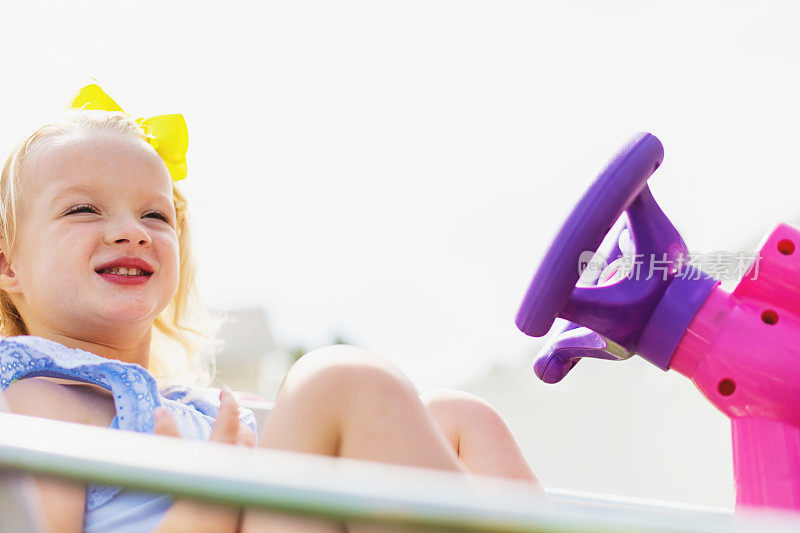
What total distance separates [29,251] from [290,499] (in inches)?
28.1

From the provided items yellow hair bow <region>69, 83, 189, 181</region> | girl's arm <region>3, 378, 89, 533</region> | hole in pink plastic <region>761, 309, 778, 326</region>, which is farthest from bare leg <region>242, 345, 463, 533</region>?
yellow hair bow <region>69, 83, 189, 181</region>

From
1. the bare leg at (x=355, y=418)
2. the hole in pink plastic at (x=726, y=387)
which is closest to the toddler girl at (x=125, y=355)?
the bare leg at (x=355, y=418)

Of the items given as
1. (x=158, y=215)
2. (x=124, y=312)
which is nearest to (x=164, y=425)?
(x=124, y=312)

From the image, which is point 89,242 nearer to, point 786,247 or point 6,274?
point 6,274

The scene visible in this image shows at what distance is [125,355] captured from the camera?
0.91 metres

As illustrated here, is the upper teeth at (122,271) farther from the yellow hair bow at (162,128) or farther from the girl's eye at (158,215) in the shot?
the yellow hair bow at (162,128)

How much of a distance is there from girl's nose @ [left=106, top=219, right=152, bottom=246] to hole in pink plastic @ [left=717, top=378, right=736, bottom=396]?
0.61 meters

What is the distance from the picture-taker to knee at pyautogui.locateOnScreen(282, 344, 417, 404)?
23.0 inches

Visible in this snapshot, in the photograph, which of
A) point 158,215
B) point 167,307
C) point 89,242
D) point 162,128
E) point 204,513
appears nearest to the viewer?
point 204,513

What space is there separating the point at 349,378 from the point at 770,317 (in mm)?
337

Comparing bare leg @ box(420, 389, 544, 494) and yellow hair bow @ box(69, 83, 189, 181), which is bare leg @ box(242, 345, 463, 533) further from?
yellow hair bow @ box(69, 83, 189, 181)

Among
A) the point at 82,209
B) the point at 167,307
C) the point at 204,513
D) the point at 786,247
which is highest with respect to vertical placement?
the point at 786,247

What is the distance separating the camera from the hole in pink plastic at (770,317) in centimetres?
62

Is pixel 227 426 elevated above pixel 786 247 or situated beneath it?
situated beneath
